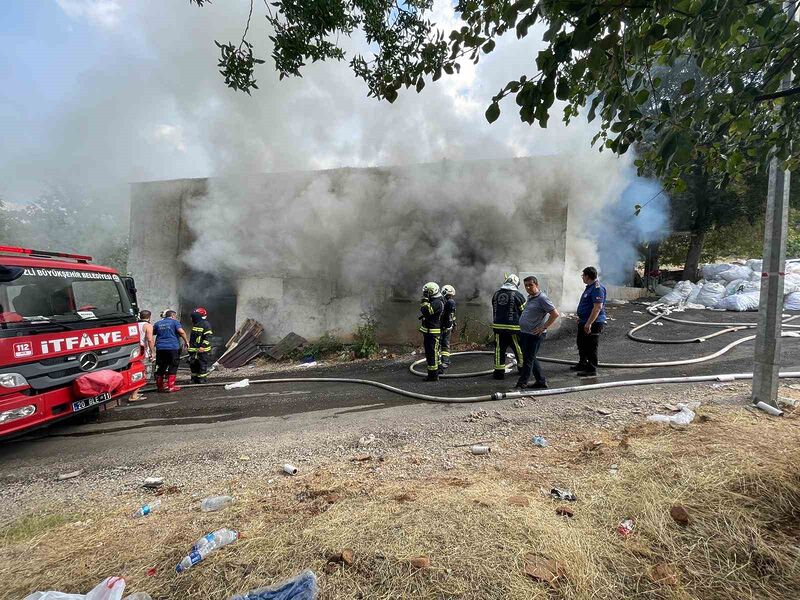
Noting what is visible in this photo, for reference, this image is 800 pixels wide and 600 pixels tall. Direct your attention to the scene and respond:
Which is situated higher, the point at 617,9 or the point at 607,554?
the point at 617,9

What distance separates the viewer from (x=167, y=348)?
642 cm

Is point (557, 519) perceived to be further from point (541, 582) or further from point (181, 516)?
point (181, 516)

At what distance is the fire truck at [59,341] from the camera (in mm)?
3555

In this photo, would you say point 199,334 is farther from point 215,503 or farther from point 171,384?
point 215,503

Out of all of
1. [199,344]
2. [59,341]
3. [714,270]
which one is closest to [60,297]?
[59,341]

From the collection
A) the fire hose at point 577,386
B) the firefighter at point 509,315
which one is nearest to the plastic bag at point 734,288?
the fire hose at point 577,386

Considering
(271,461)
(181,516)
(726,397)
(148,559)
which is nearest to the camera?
(148,559)

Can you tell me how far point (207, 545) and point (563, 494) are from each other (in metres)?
1.97

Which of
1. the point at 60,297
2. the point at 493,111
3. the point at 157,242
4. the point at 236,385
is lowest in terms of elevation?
the point at 236,385

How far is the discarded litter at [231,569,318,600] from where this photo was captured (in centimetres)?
155

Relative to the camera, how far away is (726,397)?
12.5 ft

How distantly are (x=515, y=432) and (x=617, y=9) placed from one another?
3.13 m

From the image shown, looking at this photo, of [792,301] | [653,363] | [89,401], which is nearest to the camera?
[89,401]

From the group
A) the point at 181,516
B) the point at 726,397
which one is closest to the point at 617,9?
the point at 181,516
